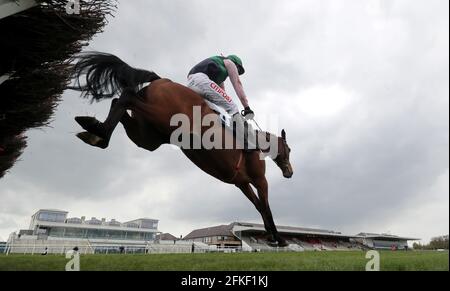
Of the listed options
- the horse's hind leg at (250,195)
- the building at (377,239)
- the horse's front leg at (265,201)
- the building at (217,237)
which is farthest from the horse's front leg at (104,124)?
the building at (217,237)

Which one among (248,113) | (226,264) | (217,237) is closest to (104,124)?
(248,113)

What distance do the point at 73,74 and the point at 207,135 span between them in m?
1.65

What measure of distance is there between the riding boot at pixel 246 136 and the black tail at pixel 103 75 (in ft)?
3.90

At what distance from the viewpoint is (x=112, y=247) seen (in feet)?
125

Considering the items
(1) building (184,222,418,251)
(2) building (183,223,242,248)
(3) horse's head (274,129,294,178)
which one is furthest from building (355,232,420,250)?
(3) horse's head (274,129,294,178)

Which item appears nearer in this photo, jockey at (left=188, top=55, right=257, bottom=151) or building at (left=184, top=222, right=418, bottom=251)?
jockey at (left=188, top=55, right=257, bottom=151)

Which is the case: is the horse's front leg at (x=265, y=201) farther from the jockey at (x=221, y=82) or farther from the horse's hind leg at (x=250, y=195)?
the jockey at (x=221, y=82)

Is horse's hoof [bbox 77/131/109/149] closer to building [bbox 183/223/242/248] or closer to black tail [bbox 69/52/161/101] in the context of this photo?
black tail [bbox 69/52/161/101]

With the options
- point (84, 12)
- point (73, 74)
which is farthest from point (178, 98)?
point (84, 12)

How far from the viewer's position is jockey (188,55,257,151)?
393 cm

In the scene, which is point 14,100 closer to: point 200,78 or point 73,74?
point 73,74

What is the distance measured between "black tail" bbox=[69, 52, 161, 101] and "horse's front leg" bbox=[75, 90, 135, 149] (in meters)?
0.30

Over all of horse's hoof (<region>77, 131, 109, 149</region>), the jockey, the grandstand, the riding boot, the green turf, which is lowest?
the green turf
